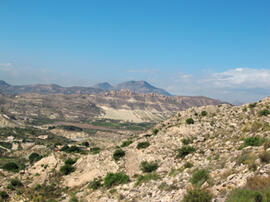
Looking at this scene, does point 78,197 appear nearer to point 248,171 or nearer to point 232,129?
point 248,171

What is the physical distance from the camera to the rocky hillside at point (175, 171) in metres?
14.4

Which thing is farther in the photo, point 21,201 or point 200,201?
point 21,201

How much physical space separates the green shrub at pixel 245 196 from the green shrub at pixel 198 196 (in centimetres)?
153

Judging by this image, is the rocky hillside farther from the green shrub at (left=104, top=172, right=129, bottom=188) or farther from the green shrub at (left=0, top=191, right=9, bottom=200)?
the green shrub at (left=0, top=191, right=9, bottom=200)

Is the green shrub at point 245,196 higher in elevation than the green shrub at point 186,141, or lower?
higher

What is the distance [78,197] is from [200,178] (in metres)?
15.2

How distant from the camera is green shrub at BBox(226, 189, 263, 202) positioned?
37.7 ft

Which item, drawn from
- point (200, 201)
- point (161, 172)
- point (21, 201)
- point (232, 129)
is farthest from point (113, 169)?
point (200, 201)

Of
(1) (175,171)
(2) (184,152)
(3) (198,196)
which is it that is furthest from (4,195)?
(3) (198,196)

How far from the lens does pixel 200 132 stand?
37.1m

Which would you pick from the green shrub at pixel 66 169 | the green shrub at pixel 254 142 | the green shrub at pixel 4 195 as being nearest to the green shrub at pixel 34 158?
the green shrub at pixel 66 169

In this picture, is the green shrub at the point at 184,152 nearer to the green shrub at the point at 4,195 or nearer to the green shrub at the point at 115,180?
the green shrub at the point at 115,180

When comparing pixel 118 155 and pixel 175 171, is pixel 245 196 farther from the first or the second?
pixel 118 155

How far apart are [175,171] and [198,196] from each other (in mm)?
8407
